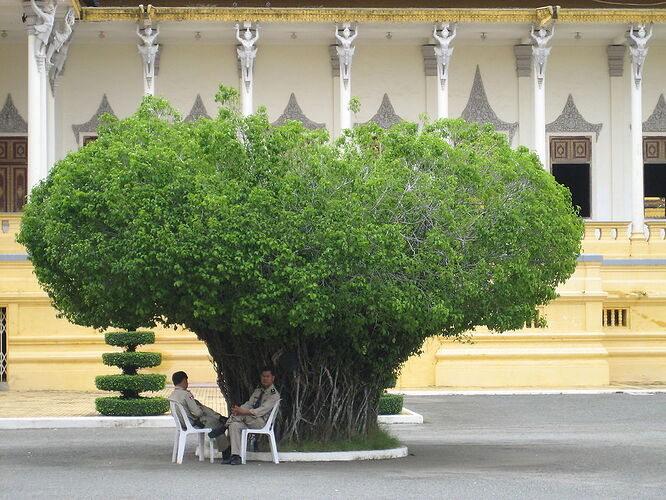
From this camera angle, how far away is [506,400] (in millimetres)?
23531

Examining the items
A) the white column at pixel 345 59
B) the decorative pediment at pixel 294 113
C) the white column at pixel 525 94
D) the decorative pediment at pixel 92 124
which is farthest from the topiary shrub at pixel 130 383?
the white column at pixel 525 94

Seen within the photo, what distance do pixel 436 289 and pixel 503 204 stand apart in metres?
1.28

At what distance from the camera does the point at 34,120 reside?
2702 cm

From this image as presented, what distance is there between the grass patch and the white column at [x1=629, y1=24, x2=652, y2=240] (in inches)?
599

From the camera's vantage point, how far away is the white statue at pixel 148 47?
2947cm

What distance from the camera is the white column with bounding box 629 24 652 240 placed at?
2998 centimetres

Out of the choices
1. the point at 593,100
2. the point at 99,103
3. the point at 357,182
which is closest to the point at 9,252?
the point at 99,103

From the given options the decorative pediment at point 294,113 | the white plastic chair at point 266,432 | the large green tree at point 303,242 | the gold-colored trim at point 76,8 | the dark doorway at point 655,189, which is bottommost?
the white plastic chair at point 266,432

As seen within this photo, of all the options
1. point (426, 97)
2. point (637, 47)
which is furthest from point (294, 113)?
point (637, 47)

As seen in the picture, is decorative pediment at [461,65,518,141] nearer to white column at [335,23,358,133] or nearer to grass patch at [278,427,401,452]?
white column at [335,23,358,133]

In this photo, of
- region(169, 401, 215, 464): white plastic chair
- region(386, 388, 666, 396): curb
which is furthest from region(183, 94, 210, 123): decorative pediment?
region(169, 401, 215, 464): white plastic chair

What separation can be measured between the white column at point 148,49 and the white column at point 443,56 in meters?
5.79

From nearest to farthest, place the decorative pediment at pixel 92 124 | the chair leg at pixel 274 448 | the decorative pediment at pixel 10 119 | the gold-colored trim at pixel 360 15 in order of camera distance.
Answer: the chair leg at pixel 274 448, the gold-colored trim at pixel 360 15, the decorative pediment at pixel 10 119, the decorative pediment at pixel 92 124

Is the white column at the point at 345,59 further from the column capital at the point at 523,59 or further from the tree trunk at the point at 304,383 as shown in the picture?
the tree trunk at the point at 304,383
